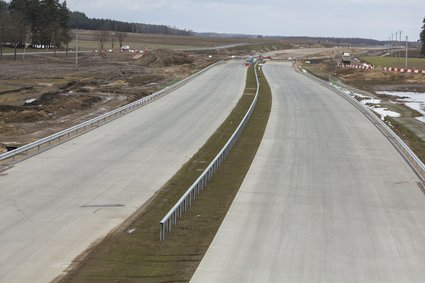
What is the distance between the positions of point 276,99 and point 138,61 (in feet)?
219

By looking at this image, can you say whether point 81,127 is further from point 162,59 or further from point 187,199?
point 162,59

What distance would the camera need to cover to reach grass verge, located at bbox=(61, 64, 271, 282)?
1228cm

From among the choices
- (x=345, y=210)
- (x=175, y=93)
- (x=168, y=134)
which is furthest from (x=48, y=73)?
(x=345, y=210)

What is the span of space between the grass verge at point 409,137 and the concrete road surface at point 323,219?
135 cm

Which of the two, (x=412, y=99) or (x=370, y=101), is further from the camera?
(x=412, y=99)

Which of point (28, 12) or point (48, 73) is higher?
point (28, 12)

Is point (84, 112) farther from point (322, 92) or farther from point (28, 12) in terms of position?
point (28, 12)

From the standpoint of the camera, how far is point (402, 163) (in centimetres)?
2588

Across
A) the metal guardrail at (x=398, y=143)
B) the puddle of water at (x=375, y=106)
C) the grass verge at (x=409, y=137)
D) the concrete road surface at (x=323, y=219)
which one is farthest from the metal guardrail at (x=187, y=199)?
the puddle of water at (x=375, y=106)

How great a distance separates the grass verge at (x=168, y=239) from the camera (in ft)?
40.3

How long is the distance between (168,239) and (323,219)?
4703 millimetres

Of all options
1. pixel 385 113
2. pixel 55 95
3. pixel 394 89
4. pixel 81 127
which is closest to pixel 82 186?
pixel 81 127

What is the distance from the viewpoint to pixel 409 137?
34.8 meters

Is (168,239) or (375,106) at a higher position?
(375,106)
